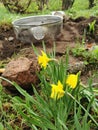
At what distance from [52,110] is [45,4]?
8656mm

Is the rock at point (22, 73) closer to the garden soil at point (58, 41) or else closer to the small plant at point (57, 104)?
the small plant at point (57, 104)

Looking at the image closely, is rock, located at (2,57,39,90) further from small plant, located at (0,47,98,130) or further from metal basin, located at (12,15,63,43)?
metal basin, located at (12,15,63,43)

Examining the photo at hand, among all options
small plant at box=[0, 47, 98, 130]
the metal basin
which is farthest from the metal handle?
small plant at box=[0, 47, 98, 130]

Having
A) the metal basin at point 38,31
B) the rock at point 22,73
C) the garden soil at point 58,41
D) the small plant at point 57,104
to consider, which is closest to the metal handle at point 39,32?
the metal basin at point 38,31

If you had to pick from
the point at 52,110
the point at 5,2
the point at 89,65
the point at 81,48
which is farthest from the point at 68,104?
the point at 5,2

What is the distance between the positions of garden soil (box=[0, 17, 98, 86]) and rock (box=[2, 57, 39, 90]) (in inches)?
27.0

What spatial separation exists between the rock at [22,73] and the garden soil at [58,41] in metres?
0.69

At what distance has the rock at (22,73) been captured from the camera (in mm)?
3104

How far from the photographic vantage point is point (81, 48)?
404 centimetres

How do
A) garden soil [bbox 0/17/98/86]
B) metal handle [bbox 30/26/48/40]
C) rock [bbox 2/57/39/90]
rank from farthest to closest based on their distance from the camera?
metal handle [bbox 30/26/48/40] < garden soil [bbox 0/17/98/86] < rock [bbox 2/57/39/90]

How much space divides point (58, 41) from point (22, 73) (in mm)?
1690

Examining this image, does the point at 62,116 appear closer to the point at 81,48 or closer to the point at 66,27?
the point at 81,48

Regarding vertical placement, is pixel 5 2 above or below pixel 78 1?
above

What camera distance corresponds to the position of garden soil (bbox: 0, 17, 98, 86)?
4256mm
